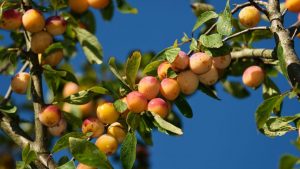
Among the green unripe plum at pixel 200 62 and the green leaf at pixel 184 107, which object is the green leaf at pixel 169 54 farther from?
the green leaf at pixel 184 107

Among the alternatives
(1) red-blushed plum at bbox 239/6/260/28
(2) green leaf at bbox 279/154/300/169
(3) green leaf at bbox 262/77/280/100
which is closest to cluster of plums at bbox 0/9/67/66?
(1) red-blushed plum at bbox 239/6/260/28

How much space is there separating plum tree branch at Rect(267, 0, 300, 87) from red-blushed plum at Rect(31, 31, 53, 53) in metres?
0.93

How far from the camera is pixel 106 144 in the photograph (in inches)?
75.7

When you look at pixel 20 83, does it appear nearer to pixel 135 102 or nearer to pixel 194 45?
pixel 135 102

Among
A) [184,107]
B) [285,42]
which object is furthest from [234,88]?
[285,42]

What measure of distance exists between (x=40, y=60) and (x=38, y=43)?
15 cm

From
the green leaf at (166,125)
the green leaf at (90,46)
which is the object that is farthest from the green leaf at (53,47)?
the green leaf at (166,125)

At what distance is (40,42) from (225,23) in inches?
31.9

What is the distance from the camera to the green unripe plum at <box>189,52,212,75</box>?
1896 millimetres

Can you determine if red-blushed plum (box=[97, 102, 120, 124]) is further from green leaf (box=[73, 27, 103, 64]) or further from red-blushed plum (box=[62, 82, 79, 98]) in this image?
red-blushed plum (box=[62, 82, 79, 98])

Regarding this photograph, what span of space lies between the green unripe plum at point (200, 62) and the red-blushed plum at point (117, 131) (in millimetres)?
341

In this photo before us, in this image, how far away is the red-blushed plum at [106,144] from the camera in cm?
193

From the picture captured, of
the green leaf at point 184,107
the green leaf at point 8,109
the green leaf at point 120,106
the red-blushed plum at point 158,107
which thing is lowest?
the green leaf at point 8,109

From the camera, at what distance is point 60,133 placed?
245 cm
